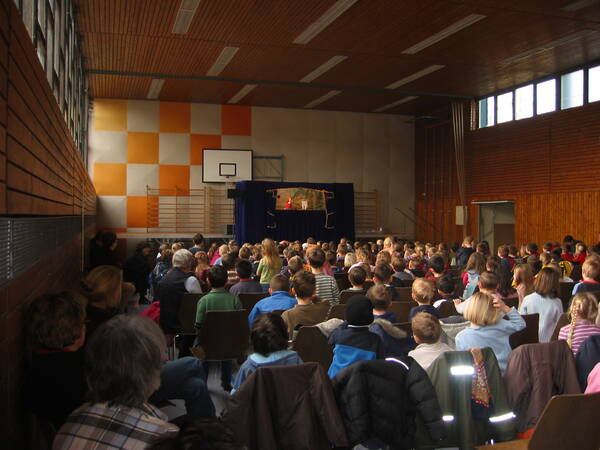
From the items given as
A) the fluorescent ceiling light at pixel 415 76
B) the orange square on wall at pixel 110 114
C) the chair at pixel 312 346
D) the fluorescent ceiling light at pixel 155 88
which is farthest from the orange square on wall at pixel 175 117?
the chair at pixel 312 346

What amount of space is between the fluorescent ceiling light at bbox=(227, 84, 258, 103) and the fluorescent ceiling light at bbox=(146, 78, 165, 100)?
2.48 meters

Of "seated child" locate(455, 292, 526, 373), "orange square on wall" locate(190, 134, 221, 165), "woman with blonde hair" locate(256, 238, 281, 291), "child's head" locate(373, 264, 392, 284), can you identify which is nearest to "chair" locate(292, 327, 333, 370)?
"seated child" locate(455, 292, 526, 373)

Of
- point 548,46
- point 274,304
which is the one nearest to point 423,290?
point 274,304

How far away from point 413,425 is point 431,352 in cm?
45

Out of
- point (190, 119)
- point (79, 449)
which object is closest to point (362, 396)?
point (79, 449)

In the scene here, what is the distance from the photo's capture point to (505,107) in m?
17.1

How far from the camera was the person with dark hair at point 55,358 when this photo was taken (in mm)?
2420

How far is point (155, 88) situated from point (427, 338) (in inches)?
618

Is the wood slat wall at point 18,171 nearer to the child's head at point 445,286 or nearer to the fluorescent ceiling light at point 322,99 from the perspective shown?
the child's head at point 445,286

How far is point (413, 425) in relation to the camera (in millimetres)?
2961

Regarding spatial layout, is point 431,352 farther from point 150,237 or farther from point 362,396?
point 150,237

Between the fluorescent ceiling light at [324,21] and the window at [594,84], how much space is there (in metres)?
7.38

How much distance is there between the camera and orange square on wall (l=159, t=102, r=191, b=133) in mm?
19000

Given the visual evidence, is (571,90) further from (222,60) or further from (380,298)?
(380,298)
